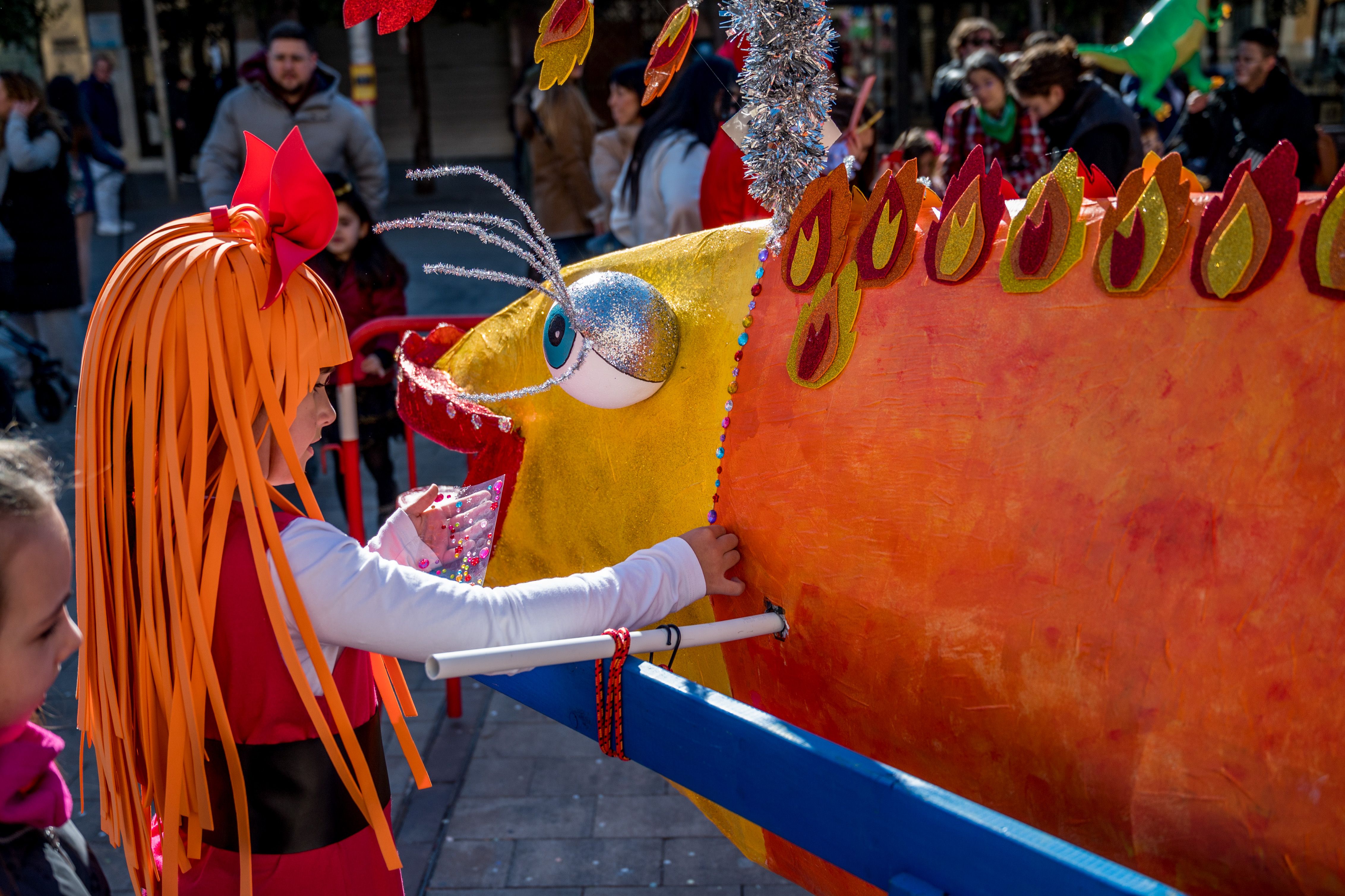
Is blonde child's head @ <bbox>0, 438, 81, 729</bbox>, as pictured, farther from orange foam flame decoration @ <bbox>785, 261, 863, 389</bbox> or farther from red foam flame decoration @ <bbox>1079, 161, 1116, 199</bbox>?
red foam flame decoration @ <bbox>1079, 161, 1116, 199</bbox>

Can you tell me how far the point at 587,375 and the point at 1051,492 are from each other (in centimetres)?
68

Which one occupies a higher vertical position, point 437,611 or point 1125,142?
point 1125,142

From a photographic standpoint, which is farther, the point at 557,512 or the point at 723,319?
the point at 557,512

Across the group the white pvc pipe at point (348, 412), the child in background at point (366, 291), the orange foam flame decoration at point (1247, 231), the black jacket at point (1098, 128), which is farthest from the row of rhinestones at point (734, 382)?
the black jacket at point (1098, 128)

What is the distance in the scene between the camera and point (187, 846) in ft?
4.65

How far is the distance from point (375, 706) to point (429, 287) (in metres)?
7.54

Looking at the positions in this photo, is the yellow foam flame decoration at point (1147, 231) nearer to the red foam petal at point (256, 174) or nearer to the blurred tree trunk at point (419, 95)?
the red foam petal at point (256, 174)

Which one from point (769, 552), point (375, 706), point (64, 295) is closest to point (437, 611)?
point (375, 706)

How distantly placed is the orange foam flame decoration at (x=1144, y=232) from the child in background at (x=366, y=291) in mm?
2785

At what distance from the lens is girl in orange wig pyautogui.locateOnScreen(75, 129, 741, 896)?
135cm

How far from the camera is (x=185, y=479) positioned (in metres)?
1.37

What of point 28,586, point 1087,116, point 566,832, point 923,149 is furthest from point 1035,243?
point 923,149

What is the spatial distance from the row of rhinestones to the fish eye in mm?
125

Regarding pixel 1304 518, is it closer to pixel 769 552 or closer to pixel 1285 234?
pixel 1285 234
